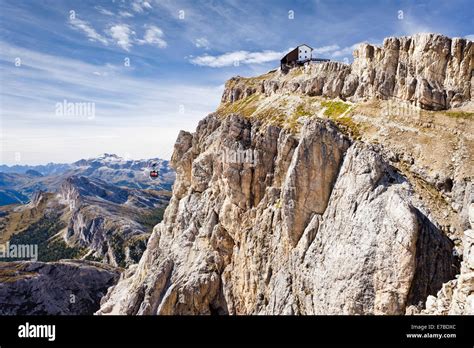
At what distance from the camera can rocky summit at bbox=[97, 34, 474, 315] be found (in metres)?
38.1

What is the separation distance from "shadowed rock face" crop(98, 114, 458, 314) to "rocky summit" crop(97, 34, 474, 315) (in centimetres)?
20

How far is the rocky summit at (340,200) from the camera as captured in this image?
125 feet

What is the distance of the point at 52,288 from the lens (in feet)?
584

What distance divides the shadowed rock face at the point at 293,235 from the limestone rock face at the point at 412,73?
1626 cm

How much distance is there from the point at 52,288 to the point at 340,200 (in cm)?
17925
